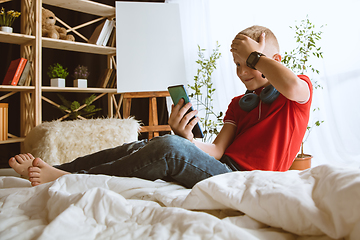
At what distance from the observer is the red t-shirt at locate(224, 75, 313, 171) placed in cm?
109

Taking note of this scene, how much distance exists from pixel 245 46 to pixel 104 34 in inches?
83.4

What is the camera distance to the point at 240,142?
1.16 meters

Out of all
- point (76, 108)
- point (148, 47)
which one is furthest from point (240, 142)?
point (76, 108)

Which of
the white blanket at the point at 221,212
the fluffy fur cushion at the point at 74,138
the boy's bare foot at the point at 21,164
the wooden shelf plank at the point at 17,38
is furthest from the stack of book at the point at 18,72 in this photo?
the white blanket at the point at 221,212

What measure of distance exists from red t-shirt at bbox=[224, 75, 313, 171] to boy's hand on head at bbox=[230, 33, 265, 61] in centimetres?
20

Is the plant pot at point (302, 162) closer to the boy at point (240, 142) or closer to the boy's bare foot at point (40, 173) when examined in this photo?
the boy at point (240, 142)

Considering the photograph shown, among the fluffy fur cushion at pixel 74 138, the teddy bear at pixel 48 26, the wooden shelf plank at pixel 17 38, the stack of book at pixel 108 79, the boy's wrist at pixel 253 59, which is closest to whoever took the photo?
the boy's wrist at pixel 253 59

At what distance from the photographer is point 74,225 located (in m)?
0.52

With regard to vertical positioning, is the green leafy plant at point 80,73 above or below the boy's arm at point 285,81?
above

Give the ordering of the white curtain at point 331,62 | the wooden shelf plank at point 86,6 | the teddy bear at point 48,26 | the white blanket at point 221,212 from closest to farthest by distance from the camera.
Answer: the white blanket at point 221,212, the white curtain at point 331,62, the teddy bear at point 48,26, the wooden shelf plank at point 86,6

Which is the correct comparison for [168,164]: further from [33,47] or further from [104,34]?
[104,34]

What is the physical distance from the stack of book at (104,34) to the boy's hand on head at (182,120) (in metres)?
2.03

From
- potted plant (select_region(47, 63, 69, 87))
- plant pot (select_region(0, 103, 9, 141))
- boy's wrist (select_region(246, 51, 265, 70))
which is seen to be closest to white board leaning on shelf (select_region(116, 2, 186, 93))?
potted plant (select_region(47, 63, 69, 87))

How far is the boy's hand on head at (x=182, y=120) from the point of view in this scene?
1.11 m
